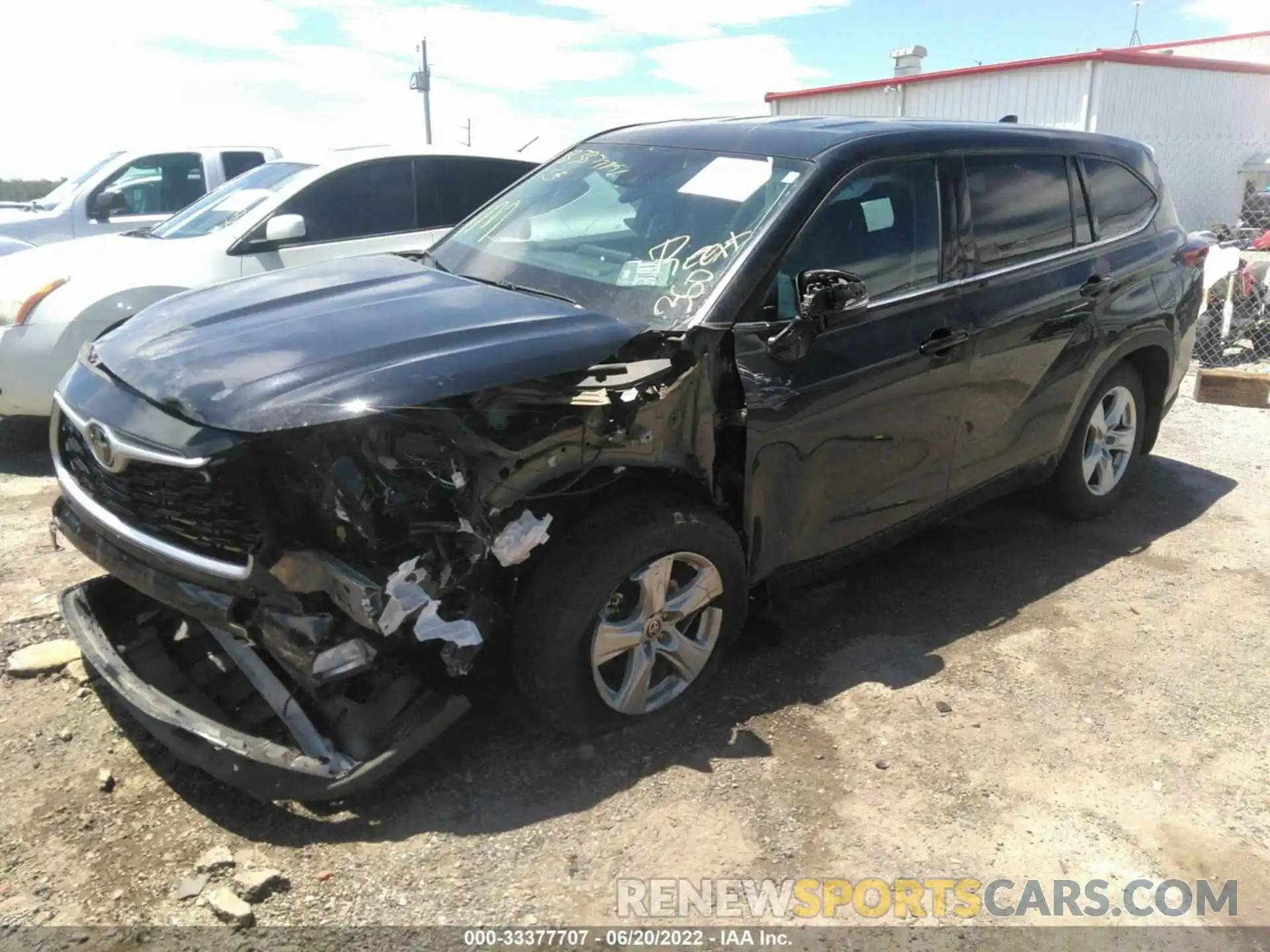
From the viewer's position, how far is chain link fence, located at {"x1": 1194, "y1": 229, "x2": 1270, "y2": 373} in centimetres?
948

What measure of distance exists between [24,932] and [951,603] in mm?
3516

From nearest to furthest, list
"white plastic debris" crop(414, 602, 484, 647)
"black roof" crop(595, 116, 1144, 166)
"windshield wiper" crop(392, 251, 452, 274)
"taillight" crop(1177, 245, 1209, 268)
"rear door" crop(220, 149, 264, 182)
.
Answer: "white plastic debris" crop(414, 602, 484, 647), "black roof" crop(595, 116, 1144, 166), "windshield wiper" crop(392, 251, 452, 274), "taillight" crop(1177, 245, 1209, 268), "rear door" crop(220, 149, 264, 182)

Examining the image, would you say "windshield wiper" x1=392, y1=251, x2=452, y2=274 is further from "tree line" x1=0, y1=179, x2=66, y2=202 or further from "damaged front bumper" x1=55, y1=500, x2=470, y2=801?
"tree line" x1=0, y1=179, x2=66, y2=202

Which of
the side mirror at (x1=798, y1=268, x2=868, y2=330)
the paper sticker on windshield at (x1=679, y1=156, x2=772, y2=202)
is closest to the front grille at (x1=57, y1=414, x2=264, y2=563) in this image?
the side mirror at (x1=798, y1=268, x2=868, y2=330)

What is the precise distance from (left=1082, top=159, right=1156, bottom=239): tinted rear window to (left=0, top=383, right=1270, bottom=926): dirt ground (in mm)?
1835

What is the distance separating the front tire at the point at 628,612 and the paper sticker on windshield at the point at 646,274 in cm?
75

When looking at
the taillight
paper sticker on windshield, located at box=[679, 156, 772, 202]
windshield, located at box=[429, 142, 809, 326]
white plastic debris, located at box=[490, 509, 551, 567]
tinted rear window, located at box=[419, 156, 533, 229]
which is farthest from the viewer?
tinted rear window, located at box=[419, 156, 533, 229]

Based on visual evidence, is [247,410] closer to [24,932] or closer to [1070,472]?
[24,932]

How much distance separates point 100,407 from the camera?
2936 mm

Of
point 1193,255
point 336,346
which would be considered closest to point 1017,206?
point 1193,255

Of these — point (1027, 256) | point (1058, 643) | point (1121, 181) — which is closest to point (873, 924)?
point (1058, 643)

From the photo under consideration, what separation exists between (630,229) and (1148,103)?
15.5 meters

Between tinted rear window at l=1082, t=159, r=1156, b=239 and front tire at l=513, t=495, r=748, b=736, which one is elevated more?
tinted rear window at l=1082, t=159, r=1156, b=239

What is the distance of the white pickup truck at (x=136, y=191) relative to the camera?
1003 centimetres
